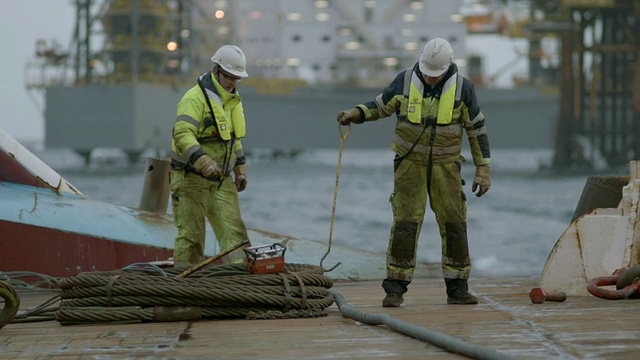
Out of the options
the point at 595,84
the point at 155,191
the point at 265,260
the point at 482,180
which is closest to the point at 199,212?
the point at 265,260

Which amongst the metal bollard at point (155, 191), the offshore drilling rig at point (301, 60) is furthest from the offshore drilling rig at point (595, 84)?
the metal bollard at point (155, 191)

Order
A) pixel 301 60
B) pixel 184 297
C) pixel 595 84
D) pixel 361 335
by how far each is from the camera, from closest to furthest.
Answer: pixel 361 335
pixel 184 297
pixel 595 84
pixel 301 60

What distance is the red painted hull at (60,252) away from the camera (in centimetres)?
766

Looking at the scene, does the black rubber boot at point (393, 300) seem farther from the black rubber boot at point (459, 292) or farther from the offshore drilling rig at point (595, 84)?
the offshore drilling rig at point (595, 84)

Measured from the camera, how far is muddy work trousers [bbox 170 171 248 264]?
6121mm

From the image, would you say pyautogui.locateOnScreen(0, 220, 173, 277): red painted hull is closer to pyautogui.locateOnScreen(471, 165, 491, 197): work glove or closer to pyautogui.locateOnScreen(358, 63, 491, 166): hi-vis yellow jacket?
pyautogui.locateOnScreen(358, 63, 491, 166): hi-vis yellow jacket

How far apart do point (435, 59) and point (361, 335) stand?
5.28ft

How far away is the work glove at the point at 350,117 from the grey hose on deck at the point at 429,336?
930mm

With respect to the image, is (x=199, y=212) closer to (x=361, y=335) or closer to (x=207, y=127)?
(x=207, y=127)

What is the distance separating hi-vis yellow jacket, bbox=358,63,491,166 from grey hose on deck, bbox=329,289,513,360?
3.00 ft

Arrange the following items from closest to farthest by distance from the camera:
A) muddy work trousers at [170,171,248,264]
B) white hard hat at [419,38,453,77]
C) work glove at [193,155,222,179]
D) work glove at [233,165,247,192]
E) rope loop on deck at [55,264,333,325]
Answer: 1. rope loop on deck at [55,264,333,325]
2. white hard hat at [419,38,453,77]
3. work glove at [193,155,222,179]
4. muddy work trousers at [170,171,248,264]
5. work glove at [233,165,247,192]

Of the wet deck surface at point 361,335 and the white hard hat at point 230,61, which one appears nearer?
the wet deck surface at point 361,335

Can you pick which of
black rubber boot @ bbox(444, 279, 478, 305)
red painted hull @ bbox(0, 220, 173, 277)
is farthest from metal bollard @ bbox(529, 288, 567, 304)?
red painted hull @ bbox(0, 220, 173, 277)

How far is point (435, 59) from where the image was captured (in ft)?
17.5
